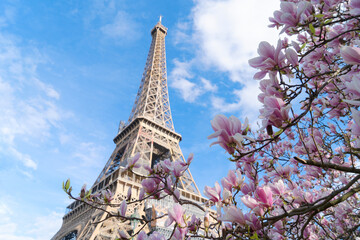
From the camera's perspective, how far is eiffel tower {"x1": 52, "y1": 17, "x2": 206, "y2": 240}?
14.7 m

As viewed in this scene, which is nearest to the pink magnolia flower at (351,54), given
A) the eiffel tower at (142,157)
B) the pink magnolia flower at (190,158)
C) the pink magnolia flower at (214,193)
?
the pink magnolia flower at (214,193)

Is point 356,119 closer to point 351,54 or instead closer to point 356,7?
point 351,54

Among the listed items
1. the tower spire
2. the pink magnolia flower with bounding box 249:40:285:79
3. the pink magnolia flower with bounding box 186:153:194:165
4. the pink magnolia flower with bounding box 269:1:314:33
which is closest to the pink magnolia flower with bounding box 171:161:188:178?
the pink magnolia flower with bounding box 186:153:194:165

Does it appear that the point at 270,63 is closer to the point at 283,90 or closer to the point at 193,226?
the point at 283,90

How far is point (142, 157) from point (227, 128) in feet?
63.1

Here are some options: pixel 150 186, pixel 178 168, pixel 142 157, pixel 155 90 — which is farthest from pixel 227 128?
pixel 155 90

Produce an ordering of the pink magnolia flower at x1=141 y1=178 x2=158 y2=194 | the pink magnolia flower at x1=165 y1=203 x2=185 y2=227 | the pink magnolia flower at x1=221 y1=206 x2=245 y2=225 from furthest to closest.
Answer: the pink magnolia flower at x1=141 y1=178 x2=158 y2=194 < the pink magnolia flower at x1=165 y1=203 x2=185 y2=227 < the pink magnolia flower at x1=221 y1=206 x2=245 y2=225

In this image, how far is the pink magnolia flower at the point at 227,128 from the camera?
4.26 ft

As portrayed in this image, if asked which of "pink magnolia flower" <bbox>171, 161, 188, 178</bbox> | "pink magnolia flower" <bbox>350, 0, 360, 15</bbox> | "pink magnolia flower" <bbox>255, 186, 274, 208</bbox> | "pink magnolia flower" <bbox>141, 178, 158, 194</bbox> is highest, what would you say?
"pink magnolia flower" <bbox>350, 0, 360, 15</bbox>

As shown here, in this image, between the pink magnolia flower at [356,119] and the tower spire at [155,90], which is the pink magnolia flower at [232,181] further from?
the tower spire at [155,90]

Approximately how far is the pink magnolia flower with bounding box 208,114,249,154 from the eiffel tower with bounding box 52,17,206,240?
414 inches

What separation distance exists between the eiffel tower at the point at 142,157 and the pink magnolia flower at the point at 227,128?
34.5ft

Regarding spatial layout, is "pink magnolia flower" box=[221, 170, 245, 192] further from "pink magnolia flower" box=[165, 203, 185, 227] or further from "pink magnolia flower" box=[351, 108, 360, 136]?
"pink magnolia flower" box=[351, 108, 360, 136]

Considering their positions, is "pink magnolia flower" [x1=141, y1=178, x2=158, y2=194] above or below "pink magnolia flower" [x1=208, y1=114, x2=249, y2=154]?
above
